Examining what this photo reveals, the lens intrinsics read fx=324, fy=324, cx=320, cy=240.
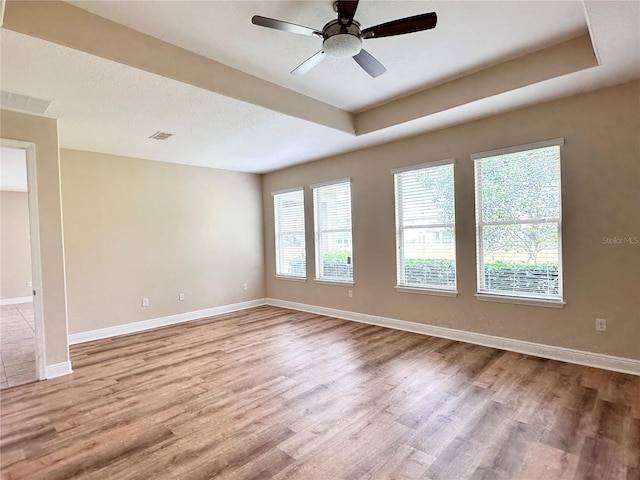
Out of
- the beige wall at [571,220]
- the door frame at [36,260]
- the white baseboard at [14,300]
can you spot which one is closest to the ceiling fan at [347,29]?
the beige wall at [571,220]

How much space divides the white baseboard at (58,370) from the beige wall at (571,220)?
398 cm

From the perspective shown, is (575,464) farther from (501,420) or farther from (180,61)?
(180,61)

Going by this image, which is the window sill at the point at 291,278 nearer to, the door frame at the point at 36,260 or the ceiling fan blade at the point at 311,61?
the door frame at the point at 36,260

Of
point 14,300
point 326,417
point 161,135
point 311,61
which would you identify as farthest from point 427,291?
point 14,300

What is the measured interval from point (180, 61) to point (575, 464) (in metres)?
4.05

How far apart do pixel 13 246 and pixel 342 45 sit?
977 cm

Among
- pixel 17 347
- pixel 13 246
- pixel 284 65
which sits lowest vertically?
pixel 17 347

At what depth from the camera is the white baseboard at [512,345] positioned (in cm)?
313

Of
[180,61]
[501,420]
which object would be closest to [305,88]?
[180,61]

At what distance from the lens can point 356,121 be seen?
4426mm

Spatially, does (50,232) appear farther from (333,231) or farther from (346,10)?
(333,231)

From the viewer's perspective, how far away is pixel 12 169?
18.7ft

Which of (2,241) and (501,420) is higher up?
(2,241)

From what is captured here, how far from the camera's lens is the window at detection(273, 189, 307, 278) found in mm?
6285
